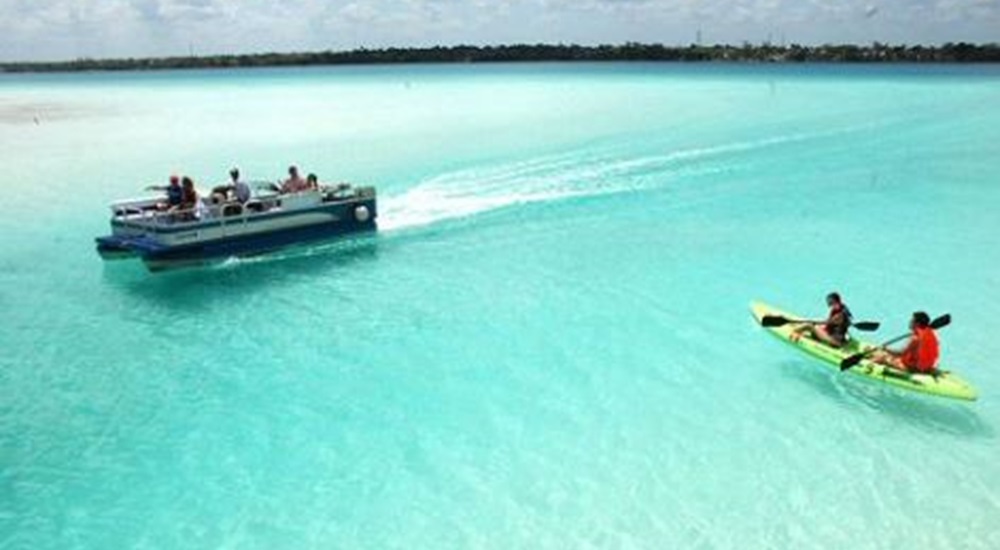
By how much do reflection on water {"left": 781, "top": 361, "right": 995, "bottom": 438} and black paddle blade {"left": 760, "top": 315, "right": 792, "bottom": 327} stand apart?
744mm

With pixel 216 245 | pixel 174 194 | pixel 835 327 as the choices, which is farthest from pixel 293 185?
pixel 835 327

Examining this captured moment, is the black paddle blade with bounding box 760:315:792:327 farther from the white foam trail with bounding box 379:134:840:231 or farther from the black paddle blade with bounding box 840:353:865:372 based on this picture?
the white foam trail with bounding box 379:134:840:231

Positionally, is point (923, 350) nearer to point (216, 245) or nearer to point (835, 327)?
point (835, 327)

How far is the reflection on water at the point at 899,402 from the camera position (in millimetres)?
10695

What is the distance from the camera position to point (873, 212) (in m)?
22.6

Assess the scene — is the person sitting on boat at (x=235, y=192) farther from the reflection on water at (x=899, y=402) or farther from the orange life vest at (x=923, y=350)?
the orange life vest at (x=923, y=350)

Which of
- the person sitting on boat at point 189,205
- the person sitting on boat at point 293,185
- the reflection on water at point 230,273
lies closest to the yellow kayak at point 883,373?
the reflection on water at point 230,273

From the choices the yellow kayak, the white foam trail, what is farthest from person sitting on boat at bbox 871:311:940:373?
the white foam trail

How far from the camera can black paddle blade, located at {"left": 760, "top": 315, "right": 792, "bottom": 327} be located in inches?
512

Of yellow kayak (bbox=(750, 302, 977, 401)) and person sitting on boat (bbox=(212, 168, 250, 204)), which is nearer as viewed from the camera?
yellow kayak (bbox=(750, 302, 977, 401))

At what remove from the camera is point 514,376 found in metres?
12.5

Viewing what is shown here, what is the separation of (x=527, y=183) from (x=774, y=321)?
557 inches

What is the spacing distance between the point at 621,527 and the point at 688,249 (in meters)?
11.0

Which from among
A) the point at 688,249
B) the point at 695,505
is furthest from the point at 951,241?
the point at 695,505
